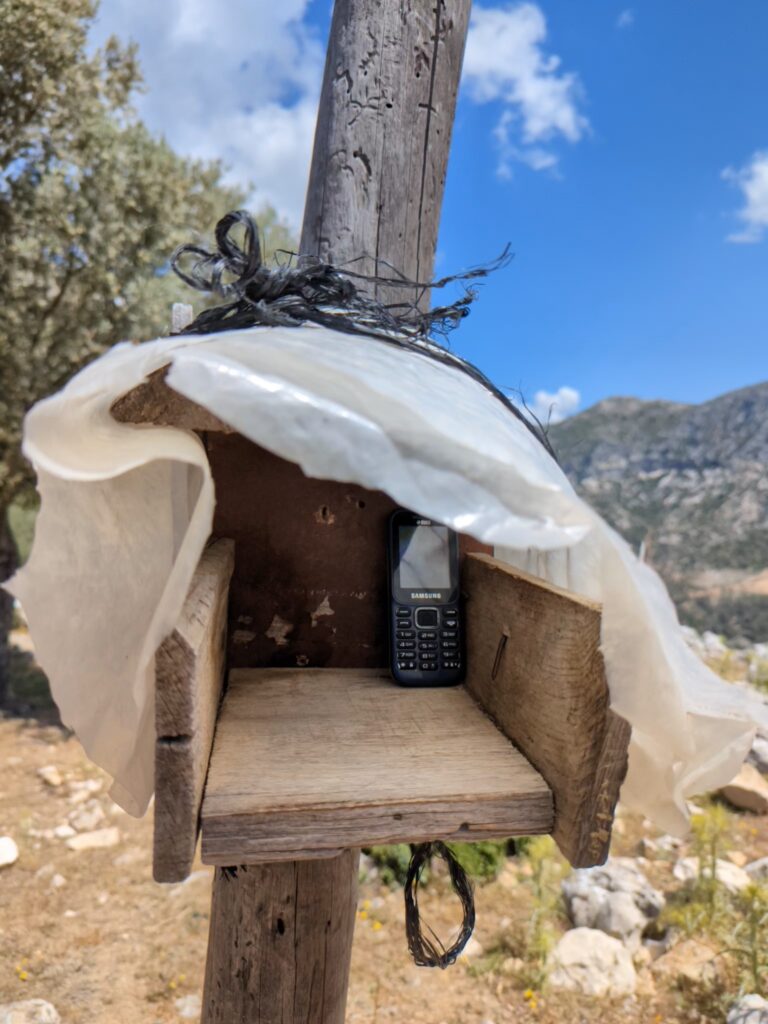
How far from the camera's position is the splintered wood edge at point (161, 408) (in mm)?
896

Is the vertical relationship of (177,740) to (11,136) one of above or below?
below

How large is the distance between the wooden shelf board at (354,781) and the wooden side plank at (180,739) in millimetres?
35

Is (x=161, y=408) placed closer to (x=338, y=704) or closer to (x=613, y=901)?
(x=338, y=704)

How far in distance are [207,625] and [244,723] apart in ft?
0.96

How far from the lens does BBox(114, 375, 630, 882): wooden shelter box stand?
0.81 m

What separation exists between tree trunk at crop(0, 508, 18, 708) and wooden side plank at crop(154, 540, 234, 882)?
5.81 m

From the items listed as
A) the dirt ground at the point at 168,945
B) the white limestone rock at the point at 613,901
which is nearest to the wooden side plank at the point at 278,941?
the dirt ground at the point at 168,945

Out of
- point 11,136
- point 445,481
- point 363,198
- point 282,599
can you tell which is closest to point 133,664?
point 282,599

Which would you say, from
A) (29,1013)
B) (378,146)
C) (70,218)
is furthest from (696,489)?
(378,146)

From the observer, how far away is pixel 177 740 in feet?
2.44

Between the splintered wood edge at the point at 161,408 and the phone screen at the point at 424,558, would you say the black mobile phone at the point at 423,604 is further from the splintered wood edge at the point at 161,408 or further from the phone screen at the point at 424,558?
the splintered wood edge at the point at 161,408

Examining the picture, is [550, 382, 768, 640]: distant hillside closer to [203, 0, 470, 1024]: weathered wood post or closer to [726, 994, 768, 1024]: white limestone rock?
[203, 0, 470, 1024]: weathered wood post

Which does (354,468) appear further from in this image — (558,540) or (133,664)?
(133,664)

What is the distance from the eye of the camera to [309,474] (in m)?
0.70
